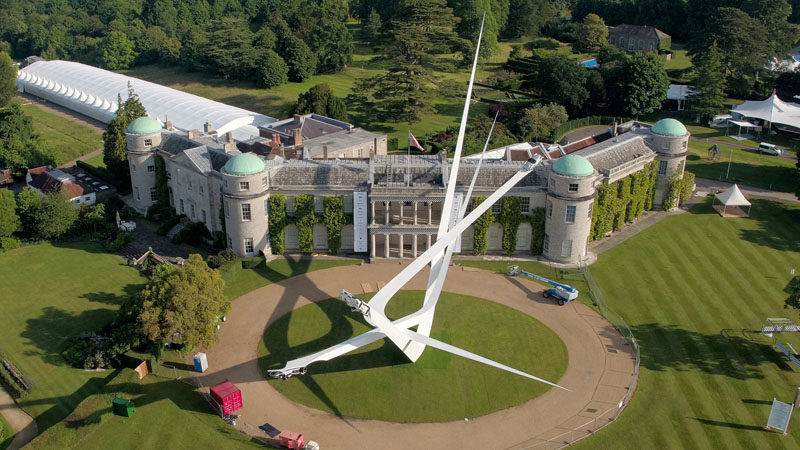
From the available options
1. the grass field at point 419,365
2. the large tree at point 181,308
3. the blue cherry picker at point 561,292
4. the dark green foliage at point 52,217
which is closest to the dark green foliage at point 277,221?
the grass field at point 419,365

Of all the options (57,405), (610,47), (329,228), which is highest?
(610,47)

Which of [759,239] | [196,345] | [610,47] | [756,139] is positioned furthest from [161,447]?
[610,47]

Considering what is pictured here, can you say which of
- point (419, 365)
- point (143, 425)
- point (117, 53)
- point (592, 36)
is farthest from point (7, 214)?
point (592, 36)

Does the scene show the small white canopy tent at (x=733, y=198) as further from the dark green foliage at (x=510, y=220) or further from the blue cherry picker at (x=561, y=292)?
the blue cherry picker at (x=561, y=292)

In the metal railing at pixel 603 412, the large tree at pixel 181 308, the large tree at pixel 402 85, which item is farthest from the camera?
the large tree at pixel 402 85

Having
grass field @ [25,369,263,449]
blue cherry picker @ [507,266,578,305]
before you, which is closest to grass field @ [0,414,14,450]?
grass field @ [25,369,263,449]

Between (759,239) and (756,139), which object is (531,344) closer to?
(759,239)
